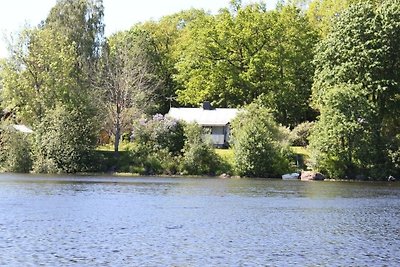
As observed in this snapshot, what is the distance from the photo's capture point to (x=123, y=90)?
295 ft

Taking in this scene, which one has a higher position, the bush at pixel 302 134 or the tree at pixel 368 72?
the tree at pixel 368 72

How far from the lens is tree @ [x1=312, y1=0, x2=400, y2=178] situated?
75.9m

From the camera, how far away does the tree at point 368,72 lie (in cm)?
7588

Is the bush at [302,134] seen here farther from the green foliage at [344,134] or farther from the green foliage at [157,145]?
the green foliage at [157,145]

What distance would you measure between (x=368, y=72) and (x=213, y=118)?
23651 mm

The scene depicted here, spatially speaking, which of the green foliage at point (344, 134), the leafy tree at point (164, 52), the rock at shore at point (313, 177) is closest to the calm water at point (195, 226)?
the green foliage at point (344, 134)

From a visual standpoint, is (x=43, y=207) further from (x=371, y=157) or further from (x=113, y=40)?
(x=113, y=40)

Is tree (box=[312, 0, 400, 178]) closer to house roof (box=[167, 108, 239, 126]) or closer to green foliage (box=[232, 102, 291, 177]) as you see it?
green foliage (box=[232, 102, 291, 177])

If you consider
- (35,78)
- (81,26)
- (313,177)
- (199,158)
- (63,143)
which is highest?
(81,26)

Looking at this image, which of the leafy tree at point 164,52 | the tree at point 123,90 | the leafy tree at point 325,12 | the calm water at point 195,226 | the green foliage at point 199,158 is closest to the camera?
the calm water at point 195,226

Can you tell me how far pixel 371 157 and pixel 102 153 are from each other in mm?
30789

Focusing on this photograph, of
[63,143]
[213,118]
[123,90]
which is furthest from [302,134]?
[63,143]

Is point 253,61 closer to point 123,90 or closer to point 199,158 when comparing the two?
point 123,90

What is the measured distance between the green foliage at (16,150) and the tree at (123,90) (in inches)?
401
